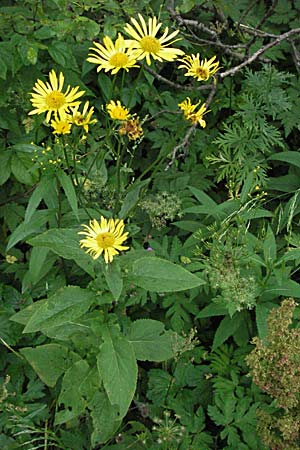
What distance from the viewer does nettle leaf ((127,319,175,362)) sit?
86.2 inches

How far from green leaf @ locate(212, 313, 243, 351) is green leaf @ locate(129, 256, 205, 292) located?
0.67 meters

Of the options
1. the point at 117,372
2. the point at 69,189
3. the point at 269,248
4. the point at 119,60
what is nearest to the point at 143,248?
the point at 269,248

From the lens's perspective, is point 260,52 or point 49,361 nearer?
point 49,361

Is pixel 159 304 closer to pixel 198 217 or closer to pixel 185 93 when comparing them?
pixel 198 217

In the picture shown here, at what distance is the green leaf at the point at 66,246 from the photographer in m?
1.90

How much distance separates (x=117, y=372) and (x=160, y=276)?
319 mm

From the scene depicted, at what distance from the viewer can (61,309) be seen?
6.07ft

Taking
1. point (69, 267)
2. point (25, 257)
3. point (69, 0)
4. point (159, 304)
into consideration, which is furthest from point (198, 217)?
point (69, 0)

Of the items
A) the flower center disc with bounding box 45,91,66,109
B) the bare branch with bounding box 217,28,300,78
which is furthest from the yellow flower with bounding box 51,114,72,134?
the bare branch with bounding box 217,28,300,78

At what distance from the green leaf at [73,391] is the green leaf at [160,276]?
0.42 m

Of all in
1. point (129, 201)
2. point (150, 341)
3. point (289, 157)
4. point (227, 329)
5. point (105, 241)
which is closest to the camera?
point (105, 241)

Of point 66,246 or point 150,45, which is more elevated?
point 150,45

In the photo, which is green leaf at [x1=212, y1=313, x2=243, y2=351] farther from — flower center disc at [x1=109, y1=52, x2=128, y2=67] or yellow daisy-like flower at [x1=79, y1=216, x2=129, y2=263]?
flower center disc at [x1=109, y1=52, x2=128, y2=67]

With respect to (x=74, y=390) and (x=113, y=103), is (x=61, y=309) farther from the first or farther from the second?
(x=113, y=103)
